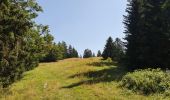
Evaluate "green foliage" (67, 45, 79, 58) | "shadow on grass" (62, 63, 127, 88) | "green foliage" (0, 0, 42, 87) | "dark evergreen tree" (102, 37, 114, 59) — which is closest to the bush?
"shadow on grass" (62, 63, 127, 88)

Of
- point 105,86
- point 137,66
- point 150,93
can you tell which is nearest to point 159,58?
point 137,66

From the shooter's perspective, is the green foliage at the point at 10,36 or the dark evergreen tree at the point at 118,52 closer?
the green foliage at the point at 10,36

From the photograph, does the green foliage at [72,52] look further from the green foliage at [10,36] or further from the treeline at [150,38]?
the green foliage at [10,36]

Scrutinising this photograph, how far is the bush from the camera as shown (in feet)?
87.2

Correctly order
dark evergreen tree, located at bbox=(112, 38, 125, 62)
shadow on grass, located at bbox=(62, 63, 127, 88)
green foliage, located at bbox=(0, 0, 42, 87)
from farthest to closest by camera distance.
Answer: dark evergreen tree, located at bbox=(112, 38, 125, 62), shadow on grass, located at bbox=(62, 63, 127, 88), green foliage, located at bbox=(0, 0, 42, 87)

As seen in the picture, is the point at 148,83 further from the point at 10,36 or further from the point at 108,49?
the point at 108,49

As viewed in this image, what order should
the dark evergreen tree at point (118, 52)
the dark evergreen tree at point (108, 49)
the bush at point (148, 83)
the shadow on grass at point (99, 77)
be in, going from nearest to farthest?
1. the bush at point (148, 83)
2. the shadow on grass at point (99, 77)
3. the dark evergreen tree at point (118, 52)
4. the dark evergreen tree at point (108, 49)

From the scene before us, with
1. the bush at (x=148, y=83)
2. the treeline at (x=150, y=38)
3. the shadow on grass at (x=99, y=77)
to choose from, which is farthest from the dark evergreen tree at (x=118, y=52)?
the bush at (x=148, y=83)

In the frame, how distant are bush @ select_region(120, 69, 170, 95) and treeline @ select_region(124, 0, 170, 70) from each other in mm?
11186

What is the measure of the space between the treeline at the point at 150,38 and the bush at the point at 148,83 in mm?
11186

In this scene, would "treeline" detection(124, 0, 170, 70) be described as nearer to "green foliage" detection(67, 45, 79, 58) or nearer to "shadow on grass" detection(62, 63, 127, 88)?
"shadow on grass" detection(62, 63, 127, 88)

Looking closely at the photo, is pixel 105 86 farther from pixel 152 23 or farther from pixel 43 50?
pixel 152 23

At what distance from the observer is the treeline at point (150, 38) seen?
4159cm

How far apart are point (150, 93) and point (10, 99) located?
1017 centimetres
